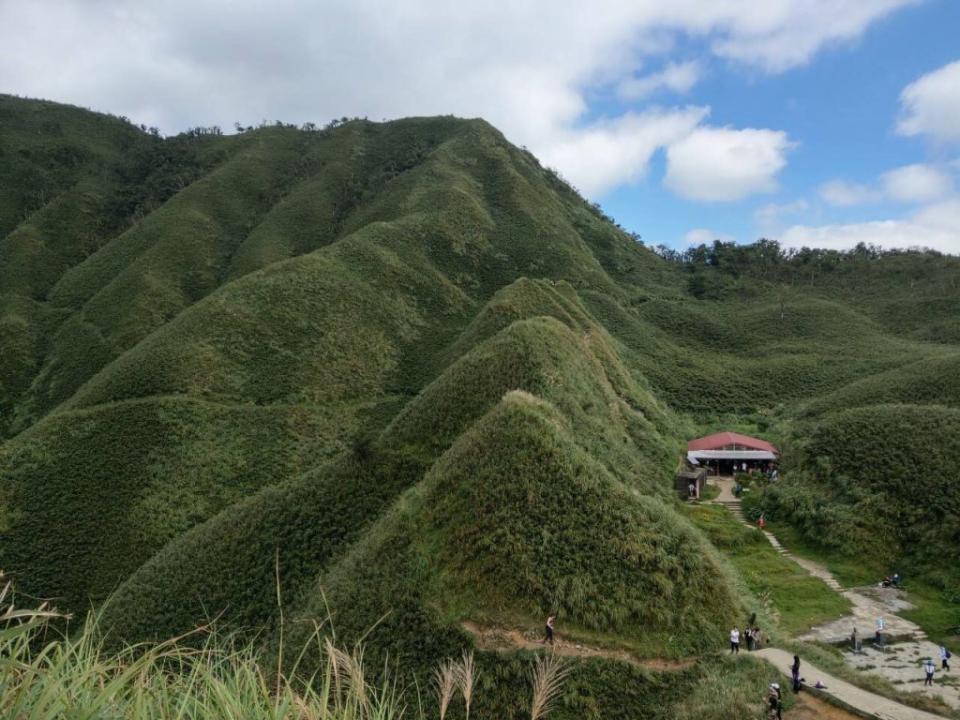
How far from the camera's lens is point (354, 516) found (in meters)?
22.0

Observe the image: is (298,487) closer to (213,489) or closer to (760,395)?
(213,489)

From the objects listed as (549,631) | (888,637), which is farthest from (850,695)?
(888,637)

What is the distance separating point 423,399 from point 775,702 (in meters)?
18.4

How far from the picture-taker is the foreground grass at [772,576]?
21078 millimetres

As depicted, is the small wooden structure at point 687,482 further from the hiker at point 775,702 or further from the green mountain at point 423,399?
the hiker at point 775,702

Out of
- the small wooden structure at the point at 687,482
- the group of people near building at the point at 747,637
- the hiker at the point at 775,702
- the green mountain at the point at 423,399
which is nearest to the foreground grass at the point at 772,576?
the small wooden structure at the point at 687,482

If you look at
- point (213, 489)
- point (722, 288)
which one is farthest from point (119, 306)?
point (722, 288)

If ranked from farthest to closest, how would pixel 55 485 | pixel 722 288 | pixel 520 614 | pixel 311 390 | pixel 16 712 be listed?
pixel 722 288
pixel 311 390
pixel 55 485
pixel 520 614
pixel 16 712

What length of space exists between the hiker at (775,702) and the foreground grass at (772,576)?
8.21m

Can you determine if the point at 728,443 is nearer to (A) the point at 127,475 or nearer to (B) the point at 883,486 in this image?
(B) the point at 883,486

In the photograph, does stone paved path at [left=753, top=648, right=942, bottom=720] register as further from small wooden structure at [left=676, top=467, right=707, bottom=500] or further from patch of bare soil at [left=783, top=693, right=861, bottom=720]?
small wooden structure at [left=676, top=467, right=707, bottom=500]

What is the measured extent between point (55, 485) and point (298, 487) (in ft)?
56.5

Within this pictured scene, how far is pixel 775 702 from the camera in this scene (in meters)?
12.0

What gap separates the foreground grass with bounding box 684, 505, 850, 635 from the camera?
69.2 ft
